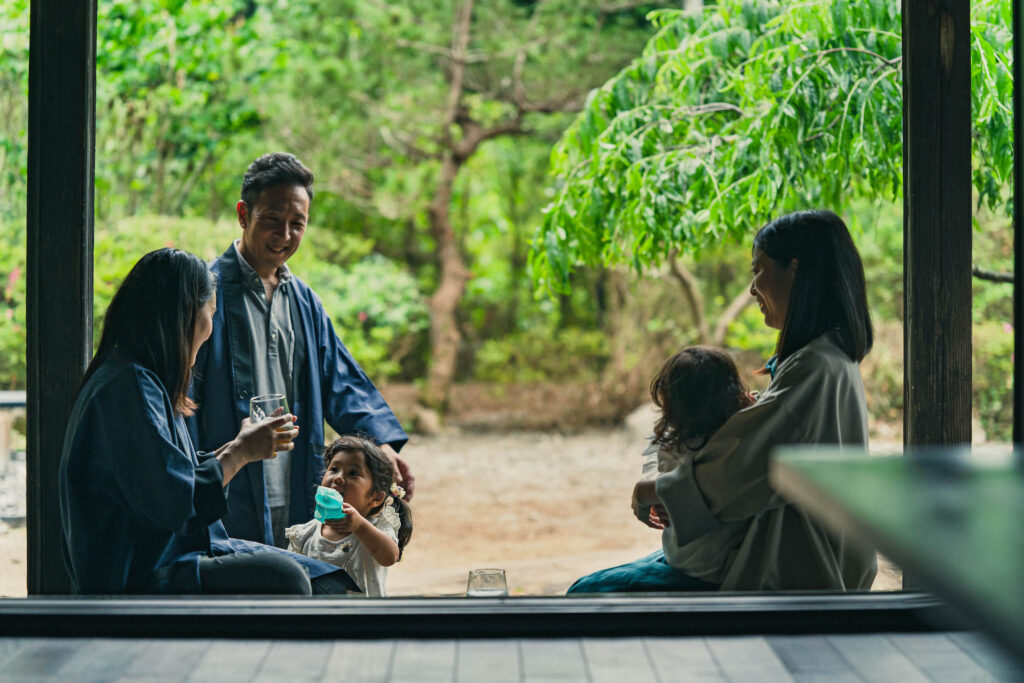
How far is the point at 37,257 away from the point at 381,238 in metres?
7.04

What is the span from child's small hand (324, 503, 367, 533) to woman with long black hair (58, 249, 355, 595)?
0.22 m

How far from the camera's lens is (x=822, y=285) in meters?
2.17

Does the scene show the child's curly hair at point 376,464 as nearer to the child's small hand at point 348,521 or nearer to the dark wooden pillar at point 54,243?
the child's small hand at point 348,521

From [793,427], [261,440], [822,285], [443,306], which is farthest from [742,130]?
[443,306]

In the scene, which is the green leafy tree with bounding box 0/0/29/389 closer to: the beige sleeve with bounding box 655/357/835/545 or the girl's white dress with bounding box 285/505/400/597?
the girl's white dress with bounding box 285/505/400/597

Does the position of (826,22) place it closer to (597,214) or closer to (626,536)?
(597,214)

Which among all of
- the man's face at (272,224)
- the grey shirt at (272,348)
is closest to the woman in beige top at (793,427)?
the grey shirt at (272,348)

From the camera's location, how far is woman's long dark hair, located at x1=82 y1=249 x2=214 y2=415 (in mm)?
2082

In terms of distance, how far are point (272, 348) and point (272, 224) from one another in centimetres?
32

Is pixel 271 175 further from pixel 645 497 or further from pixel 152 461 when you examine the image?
pixel 645 497

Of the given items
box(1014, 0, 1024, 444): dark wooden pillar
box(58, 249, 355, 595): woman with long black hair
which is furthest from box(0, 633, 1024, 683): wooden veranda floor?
box(1014, 0, 1024, 444): dark wooden pillar

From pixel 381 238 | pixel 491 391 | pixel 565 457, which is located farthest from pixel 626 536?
pixel 381 238

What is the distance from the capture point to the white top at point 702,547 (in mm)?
2189

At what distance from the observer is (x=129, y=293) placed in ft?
6.90
